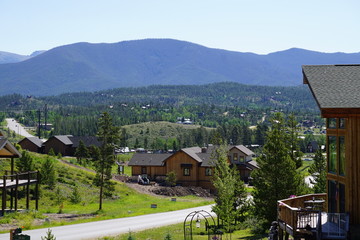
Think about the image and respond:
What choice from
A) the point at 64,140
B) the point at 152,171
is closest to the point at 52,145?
the point at 64,140

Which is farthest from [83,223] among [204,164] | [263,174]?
[204,164]

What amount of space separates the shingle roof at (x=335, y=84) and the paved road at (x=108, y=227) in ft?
55.6

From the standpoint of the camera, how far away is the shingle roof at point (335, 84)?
703 inches

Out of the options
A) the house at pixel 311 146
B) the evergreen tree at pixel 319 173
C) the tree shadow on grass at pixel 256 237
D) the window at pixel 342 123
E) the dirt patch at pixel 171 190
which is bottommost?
the dirt patch at pixel 171 190

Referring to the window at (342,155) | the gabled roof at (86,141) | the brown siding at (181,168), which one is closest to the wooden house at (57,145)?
the gabled roof at (86,141)

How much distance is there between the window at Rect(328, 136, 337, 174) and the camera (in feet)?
64.5

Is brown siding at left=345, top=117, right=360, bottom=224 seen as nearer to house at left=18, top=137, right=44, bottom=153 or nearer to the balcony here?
the balcony

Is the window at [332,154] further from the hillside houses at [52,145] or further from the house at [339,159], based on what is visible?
the hillside houses at [52,145]

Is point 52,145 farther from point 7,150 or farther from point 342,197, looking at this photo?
point 342,197

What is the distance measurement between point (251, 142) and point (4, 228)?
435 feet

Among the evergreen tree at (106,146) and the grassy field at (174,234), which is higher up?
the evergreen tree at (106,146)

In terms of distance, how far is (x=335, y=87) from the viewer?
19.1 m

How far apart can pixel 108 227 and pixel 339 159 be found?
20.4 meters

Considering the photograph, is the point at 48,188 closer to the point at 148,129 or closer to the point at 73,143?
the point at 73,143
